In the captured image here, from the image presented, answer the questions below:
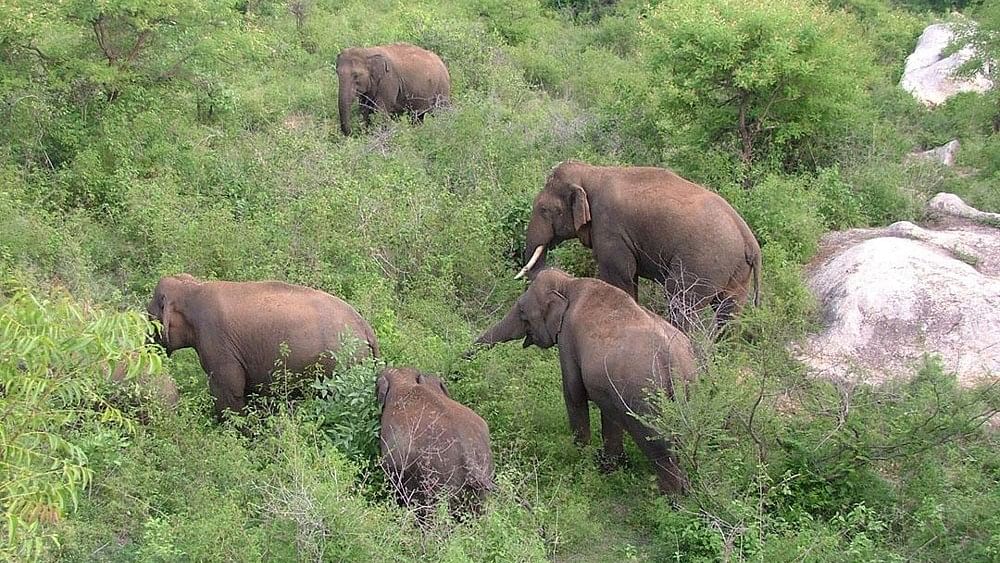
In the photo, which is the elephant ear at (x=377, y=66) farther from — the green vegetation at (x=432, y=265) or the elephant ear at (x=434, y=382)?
the elephant ear at (x=434, y=382)

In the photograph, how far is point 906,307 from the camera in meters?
8.79

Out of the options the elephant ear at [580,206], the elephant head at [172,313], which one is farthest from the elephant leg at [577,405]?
the elephant head at [172,313]

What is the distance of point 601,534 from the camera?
664 centimetres

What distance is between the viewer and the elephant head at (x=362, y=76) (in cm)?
1435

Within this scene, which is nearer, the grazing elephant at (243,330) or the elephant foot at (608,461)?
the elephant foot at (608,461)

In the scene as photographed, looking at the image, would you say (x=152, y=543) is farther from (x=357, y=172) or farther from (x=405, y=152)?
(x=405, y=152)

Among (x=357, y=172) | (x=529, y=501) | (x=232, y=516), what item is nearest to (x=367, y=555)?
(x=232, y=516)

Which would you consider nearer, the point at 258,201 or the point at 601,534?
the point at 601,534

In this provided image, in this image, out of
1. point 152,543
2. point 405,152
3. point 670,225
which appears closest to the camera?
point 152,543

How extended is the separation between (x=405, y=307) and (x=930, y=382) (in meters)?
4.42

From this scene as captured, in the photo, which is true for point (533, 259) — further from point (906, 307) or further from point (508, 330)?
point (906, 307)

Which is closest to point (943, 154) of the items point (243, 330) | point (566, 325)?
point (566, 325)

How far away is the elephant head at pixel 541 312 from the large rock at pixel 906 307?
211 cm

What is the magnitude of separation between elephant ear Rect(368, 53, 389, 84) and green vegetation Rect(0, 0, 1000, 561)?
3.79 ft
